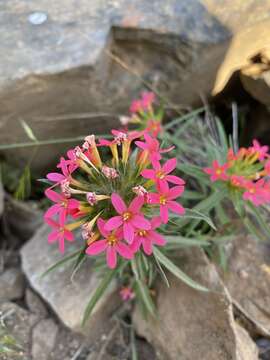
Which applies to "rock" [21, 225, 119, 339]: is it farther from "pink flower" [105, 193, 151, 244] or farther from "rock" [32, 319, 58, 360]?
"pink flower" [105, 193, 151, 244]

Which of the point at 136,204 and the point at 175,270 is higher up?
the point at 136,204

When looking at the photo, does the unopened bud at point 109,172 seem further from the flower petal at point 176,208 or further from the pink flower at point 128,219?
the flower petal at point 176,208

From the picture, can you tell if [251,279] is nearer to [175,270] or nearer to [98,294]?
[175,270]

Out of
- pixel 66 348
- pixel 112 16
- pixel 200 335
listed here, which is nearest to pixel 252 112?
pixel 112 16

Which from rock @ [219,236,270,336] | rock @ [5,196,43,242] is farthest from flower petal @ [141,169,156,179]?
rock @ [5,196,43,242]

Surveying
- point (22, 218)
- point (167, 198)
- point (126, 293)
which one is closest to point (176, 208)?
point (167, 198)

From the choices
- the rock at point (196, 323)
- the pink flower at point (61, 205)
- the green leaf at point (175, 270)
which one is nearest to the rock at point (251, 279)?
the rock at point (196, 323)

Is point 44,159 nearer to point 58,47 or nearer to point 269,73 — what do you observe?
point 58,47
